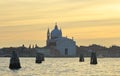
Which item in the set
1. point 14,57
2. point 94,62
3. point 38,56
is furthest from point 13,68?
point 38,56

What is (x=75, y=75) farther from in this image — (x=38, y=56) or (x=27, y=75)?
(x=38, y=56)

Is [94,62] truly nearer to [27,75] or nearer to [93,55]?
[93,55]

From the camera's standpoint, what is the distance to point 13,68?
94938 mm

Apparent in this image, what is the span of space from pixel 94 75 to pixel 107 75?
165 centimetres

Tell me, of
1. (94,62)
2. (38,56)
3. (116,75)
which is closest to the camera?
(116,75)

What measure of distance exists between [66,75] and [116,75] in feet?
19.9

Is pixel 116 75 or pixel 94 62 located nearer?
pixel 116 75

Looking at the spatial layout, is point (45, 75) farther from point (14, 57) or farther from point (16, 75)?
point (14, 57)

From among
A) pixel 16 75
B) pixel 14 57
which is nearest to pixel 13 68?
pixel 14 57

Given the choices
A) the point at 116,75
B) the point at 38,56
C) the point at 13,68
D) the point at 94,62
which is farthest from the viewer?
the point at 38,56

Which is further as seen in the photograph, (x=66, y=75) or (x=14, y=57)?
(x=14, y=57)

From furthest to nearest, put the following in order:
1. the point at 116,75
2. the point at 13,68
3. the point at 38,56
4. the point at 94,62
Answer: the point at 38,56
the point at 94,62
the point at 13,68
the point at 116,75

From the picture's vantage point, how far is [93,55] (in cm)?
12900

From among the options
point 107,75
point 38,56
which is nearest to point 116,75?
point 107,75
